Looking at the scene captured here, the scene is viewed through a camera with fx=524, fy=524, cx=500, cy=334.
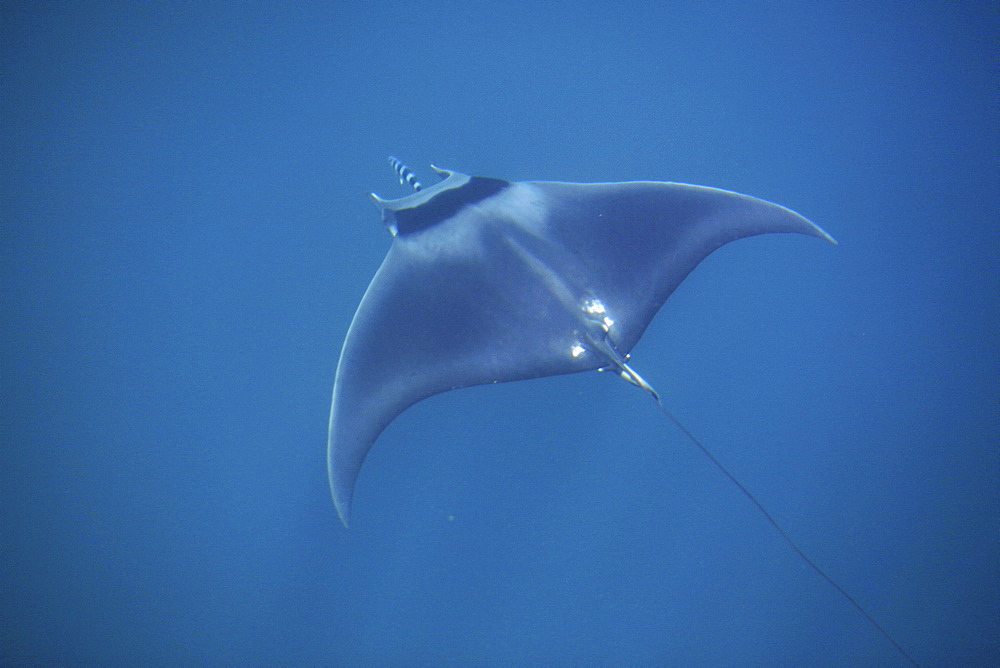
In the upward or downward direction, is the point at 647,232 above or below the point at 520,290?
above

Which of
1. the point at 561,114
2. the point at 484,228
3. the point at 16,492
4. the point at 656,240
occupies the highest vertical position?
the point at 561,114

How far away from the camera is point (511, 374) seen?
1.82 metres

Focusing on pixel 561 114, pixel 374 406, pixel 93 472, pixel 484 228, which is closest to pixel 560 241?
pixel 484 228

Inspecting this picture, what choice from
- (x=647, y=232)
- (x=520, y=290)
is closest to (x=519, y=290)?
(x=520, y=290)

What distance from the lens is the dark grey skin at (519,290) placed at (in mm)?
1794

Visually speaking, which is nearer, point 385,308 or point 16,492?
point 385,308

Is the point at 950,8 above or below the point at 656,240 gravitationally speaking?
above

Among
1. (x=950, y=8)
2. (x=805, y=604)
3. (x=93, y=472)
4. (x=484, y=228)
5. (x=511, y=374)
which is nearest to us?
(x=511, y=374)

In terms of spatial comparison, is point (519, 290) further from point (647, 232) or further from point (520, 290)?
point (647, 232)

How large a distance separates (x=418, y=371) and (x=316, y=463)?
1088 millimetres

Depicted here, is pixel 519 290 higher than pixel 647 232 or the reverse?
the reverse

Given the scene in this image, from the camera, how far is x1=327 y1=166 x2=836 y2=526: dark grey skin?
1794 millimetres

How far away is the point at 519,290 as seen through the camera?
187 centimetres

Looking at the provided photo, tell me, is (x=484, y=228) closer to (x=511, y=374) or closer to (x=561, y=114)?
(x=511, y=374)
